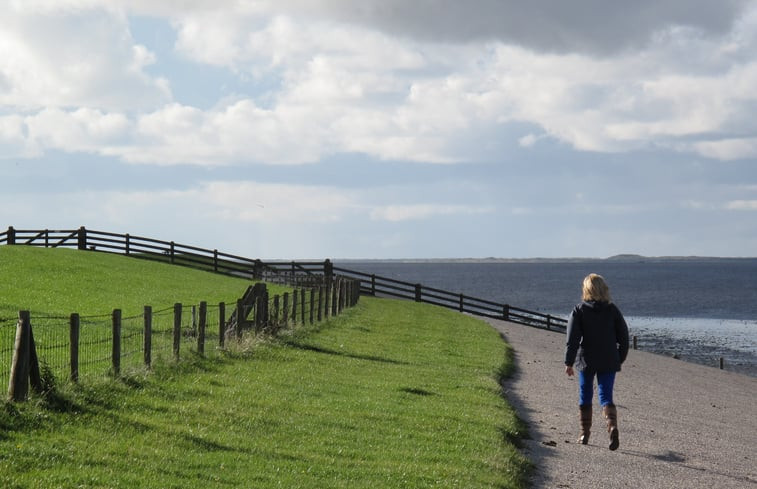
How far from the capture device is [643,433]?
14.6 metres

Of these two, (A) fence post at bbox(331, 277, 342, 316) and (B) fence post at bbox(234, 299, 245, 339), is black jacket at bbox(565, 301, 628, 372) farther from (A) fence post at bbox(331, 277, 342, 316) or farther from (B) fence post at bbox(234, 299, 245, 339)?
(A) fence post at bbox(331, 277, 342, 316)

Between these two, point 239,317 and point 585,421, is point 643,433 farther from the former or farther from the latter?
point 239,317

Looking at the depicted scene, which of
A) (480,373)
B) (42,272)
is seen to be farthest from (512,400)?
(42,272)

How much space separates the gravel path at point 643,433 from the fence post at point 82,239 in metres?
33.1

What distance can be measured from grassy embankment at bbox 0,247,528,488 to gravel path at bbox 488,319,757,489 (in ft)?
2.04

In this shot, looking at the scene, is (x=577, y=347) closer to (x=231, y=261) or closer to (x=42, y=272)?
(x=42, y=272)

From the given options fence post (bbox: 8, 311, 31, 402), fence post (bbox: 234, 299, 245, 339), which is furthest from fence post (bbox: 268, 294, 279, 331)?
fence post (bbox: 8, 311, 31, 402)

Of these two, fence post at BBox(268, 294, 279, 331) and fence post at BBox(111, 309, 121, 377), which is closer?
fence post at BBox(111, 309, 121, 377)

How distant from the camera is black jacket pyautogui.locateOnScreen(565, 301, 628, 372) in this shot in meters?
11.6

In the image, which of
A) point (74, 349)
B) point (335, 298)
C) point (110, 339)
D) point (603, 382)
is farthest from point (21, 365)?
point (335, 298)

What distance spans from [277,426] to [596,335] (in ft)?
14.0

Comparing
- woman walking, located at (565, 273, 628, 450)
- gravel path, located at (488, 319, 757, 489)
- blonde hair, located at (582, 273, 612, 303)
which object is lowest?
gravel path, located at (488, 319, 757, 489)

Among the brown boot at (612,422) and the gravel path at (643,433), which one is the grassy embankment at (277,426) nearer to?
the gravel path at (643,433)

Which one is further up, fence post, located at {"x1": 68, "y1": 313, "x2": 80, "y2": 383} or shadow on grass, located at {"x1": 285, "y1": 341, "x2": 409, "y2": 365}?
fence post, located at {"x1": 68, "y1": 313, "x2": 80, "y2": 383}
